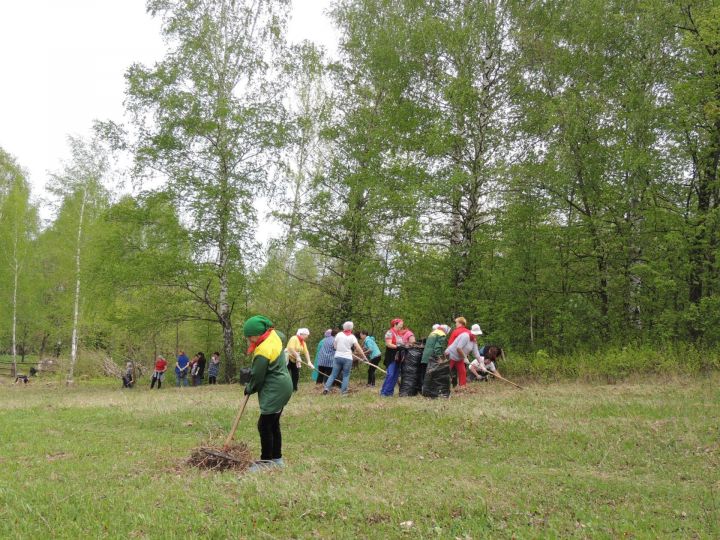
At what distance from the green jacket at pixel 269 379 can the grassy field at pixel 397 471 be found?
2.54 ft

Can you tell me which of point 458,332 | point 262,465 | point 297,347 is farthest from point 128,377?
point 262,465

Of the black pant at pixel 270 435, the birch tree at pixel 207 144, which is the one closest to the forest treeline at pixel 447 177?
the birch tree at pixel 207 144

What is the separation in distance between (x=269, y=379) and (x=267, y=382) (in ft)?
0.14

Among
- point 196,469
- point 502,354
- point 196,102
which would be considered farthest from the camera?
point 196,102

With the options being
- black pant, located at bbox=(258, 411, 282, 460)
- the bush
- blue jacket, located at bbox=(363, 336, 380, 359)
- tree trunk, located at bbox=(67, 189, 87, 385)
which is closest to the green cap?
black pant, located at bbox=(258, 411, 282, 460)

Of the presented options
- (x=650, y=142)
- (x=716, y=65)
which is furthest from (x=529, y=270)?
(x=716, y=65)

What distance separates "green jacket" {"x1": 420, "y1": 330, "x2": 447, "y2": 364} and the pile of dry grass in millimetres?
5967

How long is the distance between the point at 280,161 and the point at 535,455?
1621 centimetres

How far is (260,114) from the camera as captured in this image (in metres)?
21.2

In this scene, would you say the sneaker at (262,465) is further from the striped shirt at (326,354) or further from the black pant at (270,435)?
the striped shirt at (326,354)

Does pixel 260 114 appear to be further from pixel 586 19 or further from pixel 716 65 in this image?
pixel 716 65

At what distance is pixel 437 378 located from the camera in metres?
12.2

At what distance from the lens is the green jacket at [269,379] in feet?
21.1

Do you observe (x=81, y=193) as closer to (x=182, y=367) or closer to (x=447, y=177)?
(x=182, y=367)
